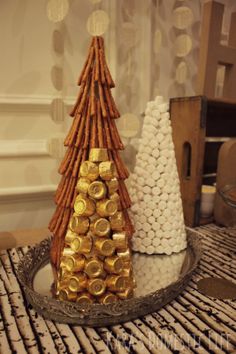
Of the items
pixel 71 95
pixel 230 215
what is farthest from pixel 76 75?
pixel 230 215

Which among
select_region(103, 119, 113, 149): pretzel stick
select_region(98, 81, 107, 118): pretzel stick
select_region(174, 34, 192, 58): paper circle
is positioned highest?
select_region(174, 34, 192, 58): paper circle

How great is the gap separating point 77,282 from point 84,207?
0.36ft

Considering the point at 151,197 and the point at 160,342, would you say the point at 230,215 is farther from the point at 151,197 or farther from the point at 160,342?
the point at 160,342

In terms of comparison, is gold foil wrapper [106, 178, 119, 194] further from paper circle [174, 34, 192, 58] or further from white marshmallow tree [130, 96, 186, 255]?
paper circle [174, 34, 192, 58]

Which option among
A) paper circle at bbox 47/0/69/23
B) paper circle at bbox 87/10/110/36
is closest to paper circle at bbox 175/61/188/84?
paper circle at bbox 87/10/110/36

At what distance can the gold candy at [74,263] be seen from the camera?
46 centimetres

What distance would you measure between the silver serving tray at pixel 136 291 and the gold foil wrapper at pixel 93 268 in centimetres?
4

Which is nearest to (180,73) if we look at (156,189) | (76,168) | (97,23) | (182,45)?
(182,45)

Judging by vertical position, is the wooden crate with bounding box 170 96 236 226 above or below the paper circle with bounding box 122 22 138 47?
below

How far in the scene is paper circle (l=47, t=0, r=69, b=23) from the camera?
874 millimetres

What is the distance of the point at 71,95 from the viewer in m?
0.99

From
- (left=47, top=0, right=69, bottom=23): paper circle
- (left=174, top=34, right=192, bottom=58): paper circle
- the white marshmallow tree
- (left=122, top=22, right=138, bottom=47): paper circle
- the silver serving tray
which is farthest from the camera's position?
(left=174, top=34, right=192, bottom=58): paper circle

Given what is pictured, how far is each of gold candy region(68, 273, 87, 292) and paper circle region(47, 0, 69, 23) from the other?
2.39ft

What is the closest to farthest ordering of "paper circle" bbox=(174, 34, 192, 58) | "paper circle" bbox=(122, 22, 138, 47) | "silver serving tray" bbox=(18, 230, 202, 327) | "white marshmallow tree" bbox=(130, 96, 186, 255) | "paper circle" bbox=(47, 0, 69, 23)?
"silver serving tray" bbox=(18, 230, 202, 327) < "white marshmallow tree" bbox=(130, 96, 186, 255) < "paper circle" bbox=(47, 0, 69, 23) < "paper circle" bbox=(122, 22, 138, 47) < "paper circle" bbox=(174, 34, 192, 58)
